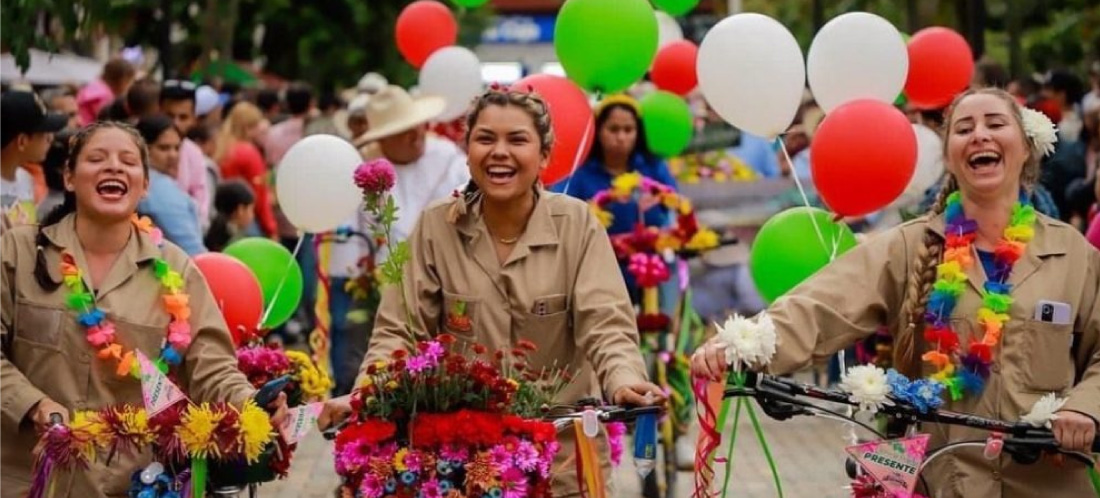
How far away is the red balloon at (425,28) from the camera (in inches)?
469

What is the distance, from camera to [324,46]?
35.2 m

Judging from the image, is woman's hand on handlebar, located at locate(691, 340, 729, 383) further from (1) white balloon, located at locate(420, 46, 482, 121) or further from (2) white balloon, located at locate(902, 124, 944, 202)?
(1) white balloon, located at locate(420, 46, 482, 121)

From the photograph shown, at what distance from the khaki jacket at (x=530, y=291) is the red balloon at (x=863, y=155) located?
1.94 m

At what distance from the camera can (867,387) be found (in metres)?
5.21

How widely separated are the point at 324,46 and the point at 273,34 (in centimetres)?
156

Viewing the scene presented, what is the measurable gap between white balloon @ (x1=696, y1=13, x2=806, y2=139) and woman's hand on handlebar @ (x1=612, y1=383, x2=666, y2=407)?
2.92 metres

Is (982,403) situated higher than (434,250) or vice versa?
(434,250)

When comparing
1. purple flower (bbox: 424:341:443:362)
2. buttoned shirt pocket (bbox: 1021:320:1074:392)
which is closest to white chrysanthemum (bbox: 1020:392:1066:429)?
buttoned shirt pocket (bbox: 1021:320:1074:392)

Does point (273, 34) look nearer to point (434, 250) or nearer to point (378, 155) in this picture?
point (378, 155)

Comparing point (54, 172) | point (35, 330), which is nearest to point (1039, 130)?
Result: point (35, 330)

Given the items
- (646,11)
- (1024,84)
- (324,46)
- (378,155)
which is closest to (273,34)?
(324,46)

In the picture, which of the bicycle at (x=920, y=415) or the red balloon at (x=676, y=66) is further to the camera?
the red balloon at (x=676, y=66)

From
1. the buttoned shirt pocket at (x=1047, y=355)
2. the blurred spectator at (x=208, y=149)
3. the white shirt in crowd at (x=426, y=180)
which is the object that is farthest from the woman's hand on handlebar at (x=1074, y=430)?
the blurred spectator at (x=208, y=149)

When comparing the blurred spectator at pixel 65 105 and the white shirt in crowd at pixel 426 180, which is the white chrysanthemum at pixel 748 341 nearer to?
the white shirt in crowd at pixel 426 180
